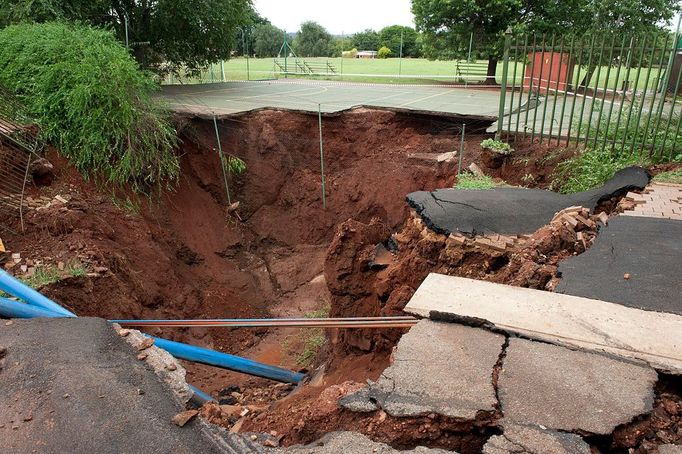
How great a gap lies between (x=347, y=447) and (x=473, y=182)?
18.0ft

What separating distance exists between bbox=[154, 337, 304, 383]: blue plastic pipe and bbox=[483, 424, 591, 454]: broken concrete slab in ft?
10.2

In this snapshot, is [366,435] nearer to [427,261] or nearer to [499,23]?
[427,261]

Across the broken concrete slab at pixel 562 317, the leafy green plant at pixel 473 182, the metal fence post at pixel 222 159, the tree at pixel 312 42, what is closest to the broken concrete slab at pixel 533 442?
the broken concrete slab at pixel 562 317

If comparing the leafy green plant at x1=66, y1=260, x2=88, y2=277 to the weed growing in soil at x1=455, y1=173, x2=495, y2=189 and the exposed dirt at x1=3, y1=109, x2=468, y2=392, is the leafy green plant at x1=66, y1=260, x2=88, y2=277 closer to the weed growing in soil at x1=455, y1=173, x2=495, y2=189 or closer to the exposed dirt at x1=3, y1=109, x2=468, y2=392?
the exposed dirt at x1=3, y1=109, x2=468, y2=392

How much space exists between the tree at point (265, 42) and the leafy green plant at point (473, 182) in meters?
40.3

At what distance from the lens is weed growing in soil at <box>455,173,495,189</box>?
265 inches

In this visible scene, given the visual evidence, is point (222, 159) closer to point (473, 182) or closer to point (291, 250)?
point (291, 250)

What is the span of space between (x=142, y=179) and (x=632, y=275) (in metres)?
7.51

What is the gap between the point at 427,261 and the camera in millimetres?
5000

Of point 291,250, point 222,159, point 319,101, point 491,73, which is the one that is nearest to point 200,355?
point 291,250

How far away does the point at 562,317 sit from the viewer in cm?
310

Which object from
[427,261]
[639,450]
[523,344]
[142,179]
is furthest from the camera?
[142,179]

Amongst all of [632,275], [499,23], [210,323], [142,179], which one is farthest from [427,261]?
[499,23]

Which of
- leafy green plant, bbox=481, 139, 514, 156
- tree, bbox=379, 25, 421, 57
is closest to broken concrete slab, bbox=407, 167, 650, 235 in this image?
leafy green plant, bbox=481, 139, 514, 156
